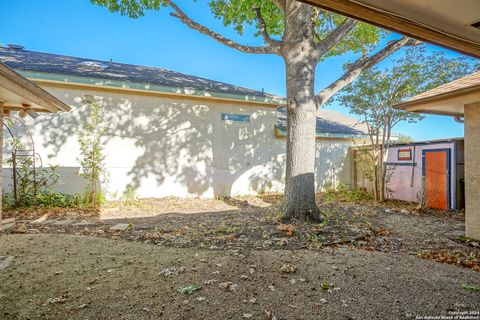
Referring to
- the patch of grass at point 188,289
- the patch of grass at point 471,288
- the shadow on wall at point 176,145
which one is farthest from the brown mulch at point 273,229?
the shadow on wall at point 176,145

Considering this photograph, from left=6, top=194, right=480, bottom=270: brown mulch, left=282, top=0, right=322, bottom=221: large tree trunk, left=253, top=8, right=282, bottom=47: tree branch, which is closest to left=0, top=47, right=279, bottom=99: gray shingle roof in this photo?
left=253, top=8, right=282, bottom=47: tree branch

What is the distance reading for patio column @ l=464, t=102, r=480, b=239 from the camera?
4676 millimetres

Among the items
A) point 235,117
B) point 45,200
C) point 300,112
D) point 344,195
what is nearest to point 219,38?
point 300,112

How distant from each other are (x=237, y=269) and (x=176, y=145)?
6646 millimetres

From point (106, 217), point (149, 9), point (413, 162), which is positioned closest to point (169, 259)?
point (106, 217)

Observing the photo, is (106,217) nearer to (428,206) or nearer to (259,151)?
(259,151)

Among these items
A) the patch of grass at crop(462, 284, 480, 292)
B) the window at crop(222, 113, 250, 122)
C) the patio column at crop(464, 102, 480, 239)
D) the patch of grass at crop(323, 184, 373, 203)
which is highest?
the window at crop(222, 113, 250, 122)

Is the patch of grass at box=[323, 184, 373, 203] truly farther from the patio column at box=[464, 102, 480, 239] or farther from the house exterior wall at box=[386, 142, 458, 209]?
the patio column at box=[464, 102, 480, 239]

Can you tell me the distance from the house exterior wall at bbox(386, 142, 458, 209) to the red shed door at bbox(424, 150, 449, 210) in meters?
0.15

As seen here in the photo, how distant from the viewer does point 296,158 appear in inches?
216

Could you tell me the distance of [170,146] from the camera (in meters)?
9.12

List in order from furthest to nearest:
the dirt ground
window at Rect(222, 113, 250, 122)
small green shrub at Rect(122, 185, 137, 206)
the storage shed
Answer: window at Rect(222, 113, 250, 122), small green shrub at Rect(122, 185, 137, 206), the storage shed, the dirt ground

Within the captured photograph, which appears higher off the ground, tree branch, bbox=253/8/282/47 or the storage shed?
tree branch, bbox=253/8/282/47

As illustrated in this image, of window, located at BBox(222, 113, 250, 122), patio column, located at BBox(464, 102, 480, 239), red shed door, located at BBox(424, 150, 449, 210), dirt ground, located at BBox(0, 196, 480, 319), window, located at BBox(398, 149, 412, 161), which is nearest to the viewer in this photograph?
dirt ground, located at BBox(0, 196, 480, 319)
